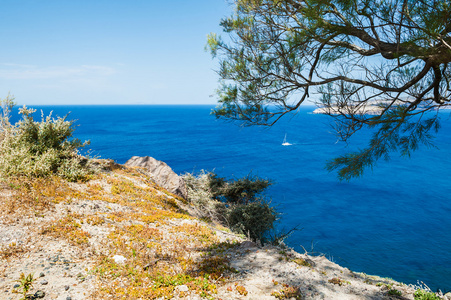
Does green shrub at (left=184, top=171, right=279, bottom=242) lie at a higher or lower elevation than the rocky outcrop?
lower

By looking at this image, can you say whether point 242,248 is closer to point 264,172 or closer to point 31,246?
point 31,246

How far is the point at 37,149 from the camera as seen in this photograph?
29.6ft

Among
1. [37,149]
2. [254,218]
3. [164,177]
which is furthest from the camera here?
[164,177]

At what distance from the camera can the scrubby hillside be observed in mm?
4281

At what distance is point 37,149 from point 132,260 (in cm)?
666

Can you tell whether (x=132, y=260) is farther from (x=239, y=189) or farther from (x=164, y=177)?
(x=239, y=189)

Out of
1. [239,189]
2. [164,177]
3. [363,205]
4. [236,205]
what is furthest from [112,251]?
[363,205]

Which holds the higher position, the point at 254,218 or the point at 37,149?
the point at 37,149

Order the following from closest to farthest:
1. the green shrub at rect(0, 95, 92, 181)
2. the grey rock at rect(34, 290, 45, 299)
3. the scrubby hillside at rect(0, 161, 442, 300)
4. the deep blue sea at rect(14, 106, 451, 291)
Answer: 1. the grey rock at rect(34, 290, 45, 299)
2. the scrubby hillside at rect(0, 161, 442, 300)
3. the green shrub at rect(0, 95, 92, 181)
4. the deep blue sea at rect(14, 106, 451, 291)

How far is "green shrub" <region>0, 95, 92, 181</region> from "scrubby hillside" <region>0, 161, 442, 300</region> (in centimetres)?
70

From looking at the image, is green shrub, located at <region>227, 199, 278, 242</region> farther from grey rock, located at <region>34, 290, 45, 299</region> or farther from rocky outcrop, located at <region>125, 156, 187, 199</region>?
grey rock, located at <region>34, 290, 45, 299</region>

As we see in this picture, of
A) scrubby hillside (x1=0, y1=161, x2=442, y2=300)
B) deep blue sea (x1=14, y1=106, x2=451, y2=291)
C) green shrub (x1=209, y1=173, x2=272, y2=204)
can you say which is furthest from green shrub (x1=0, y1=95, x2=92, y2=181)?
green shrub (x1=209, y1=173, x2=272, y2=204)

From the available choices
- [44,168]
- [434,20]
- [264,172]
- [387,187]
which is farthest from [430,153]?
[44,168]

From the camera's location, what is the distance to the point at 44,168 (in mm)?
8328
